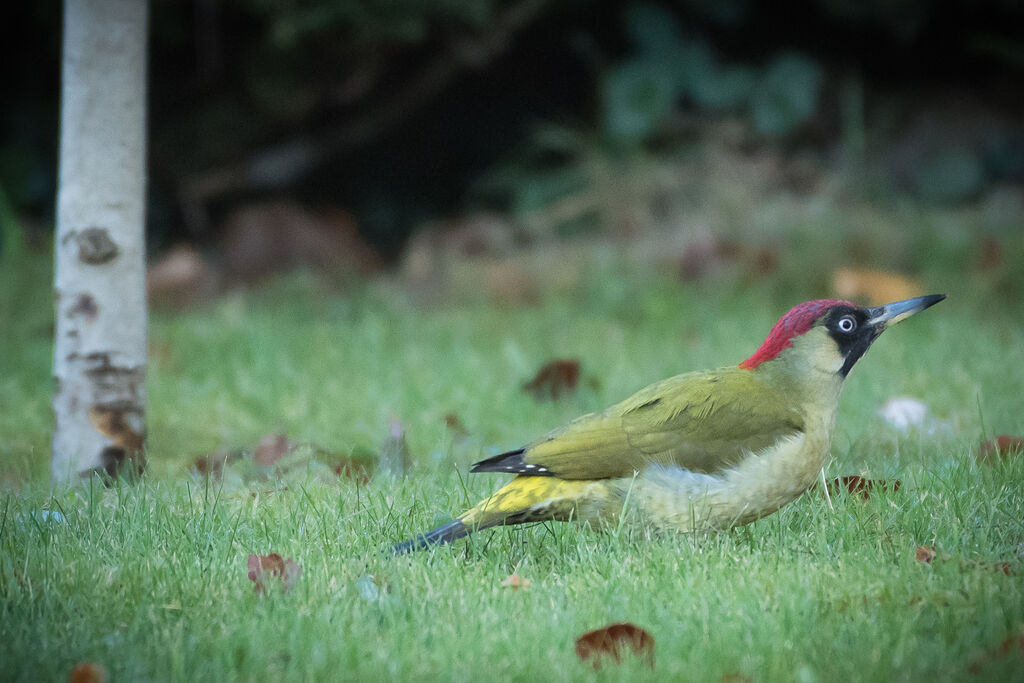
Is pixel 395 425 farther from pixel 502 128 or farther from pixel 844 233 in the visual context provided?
pixel 502 128

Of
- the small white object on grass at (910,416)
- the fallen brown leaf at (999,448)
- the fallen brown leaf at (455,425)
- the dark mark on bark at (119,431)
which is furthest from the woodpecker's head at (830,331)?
the dark mark on bark at (119,431)

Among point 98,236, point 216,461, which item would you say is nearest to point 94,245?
point 98,236

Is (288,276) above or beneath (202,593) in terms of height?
above

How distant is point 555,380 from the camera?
17.1 feet

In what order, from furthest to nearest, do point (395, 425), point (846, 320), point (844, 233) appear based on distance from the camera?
1. point (844, 233)
2. point (395, 425)
3. point (846, 320)

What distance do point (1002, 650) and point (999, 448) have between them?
5.06ft

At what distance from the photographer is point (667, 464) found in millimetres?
3096

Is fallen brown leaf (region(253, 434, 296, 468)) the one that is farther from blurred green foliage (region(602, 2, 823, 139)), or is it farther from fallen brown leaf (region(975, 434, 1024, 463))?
blurred green foliage (region(602, 2, 823, 139))

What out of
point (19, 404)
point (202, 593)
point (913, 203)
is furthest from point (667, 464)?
point (913, 203)

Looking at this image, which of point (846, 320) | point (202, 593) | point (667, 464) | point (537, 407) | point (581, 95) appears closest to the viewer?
point (202, 593)

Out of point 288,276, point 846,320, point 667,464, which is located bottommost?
point 667,464

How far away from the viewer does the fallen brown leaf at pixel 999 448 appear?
11.5 feet

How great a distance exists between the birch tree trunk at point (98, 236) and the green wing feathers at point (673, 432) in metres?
1.68

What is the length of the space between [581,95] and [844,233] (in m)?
3.71
